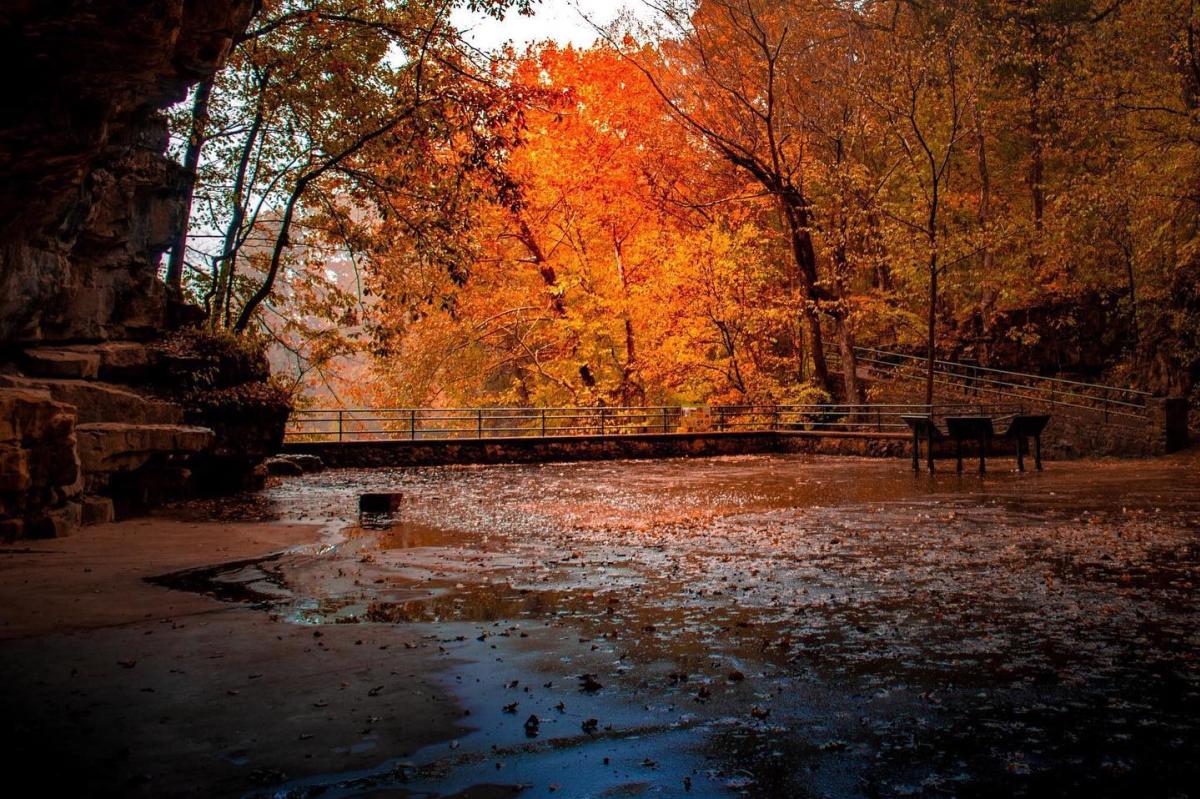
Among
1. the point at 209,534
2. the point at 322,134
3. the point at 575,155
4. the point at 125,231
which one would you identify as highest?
the point at 575,155

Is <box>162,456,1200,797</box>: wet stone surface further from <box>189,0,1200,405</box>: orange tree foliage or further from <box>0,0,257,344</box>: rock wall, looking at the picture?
<box>189,0,1200,405</box>: orange tree foliage

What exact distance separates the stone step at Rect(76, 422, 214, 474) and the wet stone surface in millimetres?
2391

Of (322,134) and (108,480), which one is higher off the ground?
(322,134)

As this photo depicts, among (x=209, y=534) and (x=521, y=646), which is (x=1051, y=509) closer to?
(x=521, y=646)

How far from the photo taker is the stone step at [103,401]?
11565 mm

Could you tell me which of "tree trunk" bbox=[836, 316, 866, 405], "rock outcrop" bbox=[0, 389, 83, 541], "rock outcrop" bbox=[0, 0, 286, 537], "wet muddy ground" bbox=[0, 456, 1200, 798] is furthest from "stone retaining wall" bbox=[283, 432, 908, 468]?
"rock outcrop" bbox=[0, 389, 83, 541]

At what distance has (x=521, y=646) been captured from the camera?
548 centimetres

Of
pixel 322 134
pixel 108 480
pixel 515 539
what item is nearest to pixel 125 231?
pixel 108 480

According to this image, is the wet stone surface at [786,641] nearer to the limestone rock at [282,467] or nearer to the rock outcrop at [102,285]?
the rock outcrop at [102,285]

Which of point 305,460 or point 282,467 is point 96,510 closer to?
point 282,467

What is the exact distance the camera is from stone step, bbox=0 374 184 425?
1156 centimetres

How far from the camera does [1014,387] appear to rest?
31125 millimetres

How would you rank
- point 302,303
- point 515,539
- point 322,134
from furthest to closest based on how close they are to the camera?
point 302,303, point 322,134, point 515,539

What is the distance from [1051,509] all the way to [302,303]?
20512 millimetres
